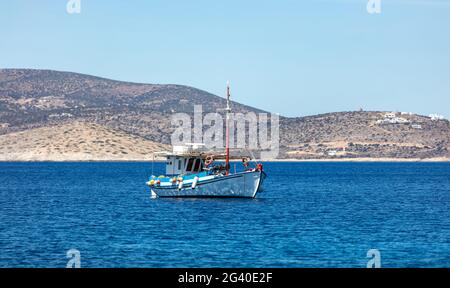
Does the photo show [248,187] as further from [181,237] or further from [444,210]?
[181,237]

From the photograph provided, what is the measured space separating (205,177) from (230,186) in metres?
2.52

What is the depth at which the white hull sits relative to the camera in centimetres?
7319

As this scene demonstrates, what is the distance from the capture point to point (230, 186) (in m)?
73.7

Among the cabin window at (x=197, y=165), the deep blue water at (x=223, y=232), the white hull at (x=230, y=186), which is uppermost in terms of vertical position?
the cabin window at (x=197, y=165)

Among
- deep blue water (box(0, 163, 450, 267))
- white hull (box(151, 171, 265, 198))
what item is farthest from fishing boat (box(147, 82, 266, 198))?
deep blue water (box(0, 163, 450, 267))

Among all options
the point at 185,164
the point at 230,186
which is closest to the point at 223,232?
the point at 230,186

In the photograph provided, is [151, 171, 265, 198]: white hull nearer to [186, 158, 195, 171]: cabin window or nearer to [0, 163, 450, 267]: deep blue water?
[0, 163, 450, 267]: deep blue water

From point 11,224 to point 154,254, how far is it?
789 inches

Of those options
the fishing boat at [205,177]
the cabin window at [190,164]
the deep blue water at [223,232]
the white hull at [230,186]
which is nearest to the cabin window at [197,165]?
the fishing boat at [205,177]

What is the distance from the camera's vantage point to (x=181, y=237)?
4850 cm

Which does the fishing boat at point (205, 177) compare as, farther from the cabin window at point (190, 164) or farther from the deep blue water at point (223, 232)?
the deep blue water at point (223, 232)

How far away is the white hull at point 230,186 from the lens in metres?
73.2

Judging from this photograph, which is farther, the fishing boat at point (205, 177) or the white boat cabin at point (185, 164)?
the white boat cabin at point (185, 164)
